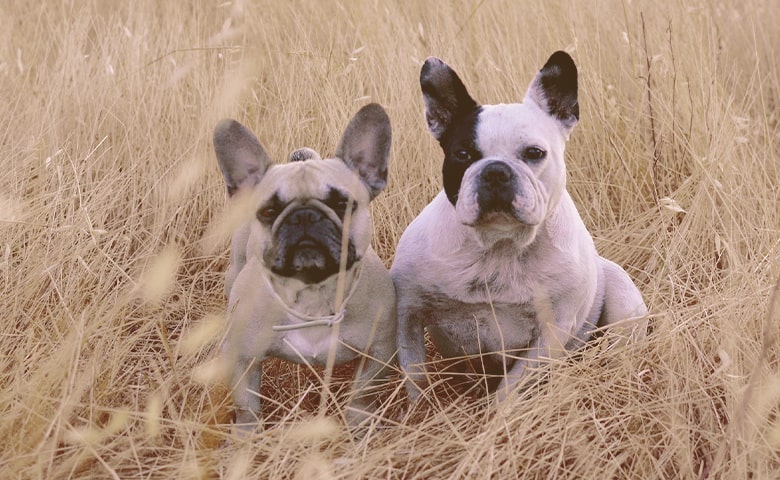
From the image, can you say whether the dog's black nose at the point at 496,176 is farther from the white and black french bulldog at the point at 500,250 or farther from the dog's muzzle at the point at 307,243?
the dog's muzzle at the point at 307,243

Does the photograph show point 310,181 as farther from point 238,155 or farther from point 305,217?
point 238,155

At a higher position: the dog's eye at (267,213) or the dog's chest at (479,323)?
the dog's eye at (267,213)

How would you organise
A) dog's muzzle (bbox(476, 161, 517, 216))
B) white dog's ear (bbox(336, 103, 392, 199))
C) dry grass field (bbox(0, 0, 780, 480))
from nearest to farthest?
dry grass field (bbox(0, 0, 780, 480)) < dog's muzzle (bbox(476, 161, 517, 216)) < white dog's ear (bbox(336, 103, 392, 199))

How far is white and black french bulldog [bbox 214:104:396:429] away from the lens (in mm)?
2232

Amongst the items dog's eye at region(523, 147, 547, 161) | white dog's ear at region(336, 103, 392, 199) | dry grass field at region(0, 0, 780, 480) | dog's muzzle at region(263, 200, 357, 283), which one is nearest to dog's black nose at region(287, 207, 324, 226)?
dog's muzzle at region(263, 200, 357, 283)

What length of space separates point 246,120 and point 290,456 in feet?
6.06

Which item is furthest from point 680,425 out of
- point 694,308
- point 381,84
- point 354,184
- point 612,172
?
point 381,84

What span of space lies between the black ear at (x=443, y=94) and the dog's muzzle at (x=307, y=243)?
47 cm

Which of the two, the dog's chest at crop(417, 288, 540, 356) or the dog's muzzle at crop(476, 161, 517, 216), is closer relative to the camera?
the dog's muzzle at crop(476, 161, 517, 216)

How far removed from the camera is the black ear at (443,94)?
2428 mm

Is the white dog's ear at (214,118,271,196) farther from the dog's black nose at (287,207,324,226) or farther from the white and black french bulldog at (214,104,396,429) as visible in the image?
the dog's black nose at (287,207,324,226)

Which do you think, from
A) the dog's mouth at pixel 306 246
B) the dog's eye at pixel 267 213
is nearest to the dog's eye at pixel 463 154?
the dog's mouth at pixel 306 246

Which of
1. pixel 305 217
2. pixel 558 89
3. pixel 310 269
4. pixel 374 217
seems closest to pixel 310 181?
pixel 305 217

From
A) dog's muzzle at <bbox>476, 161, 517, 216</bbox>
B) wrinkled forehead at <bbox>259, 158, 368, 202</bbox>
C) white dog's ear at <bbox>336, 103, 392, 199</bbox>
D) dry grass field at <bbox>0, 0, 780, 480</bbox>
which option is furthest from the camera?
white dog's ear at <bbox>336, 103, 392, 199</bbox>
